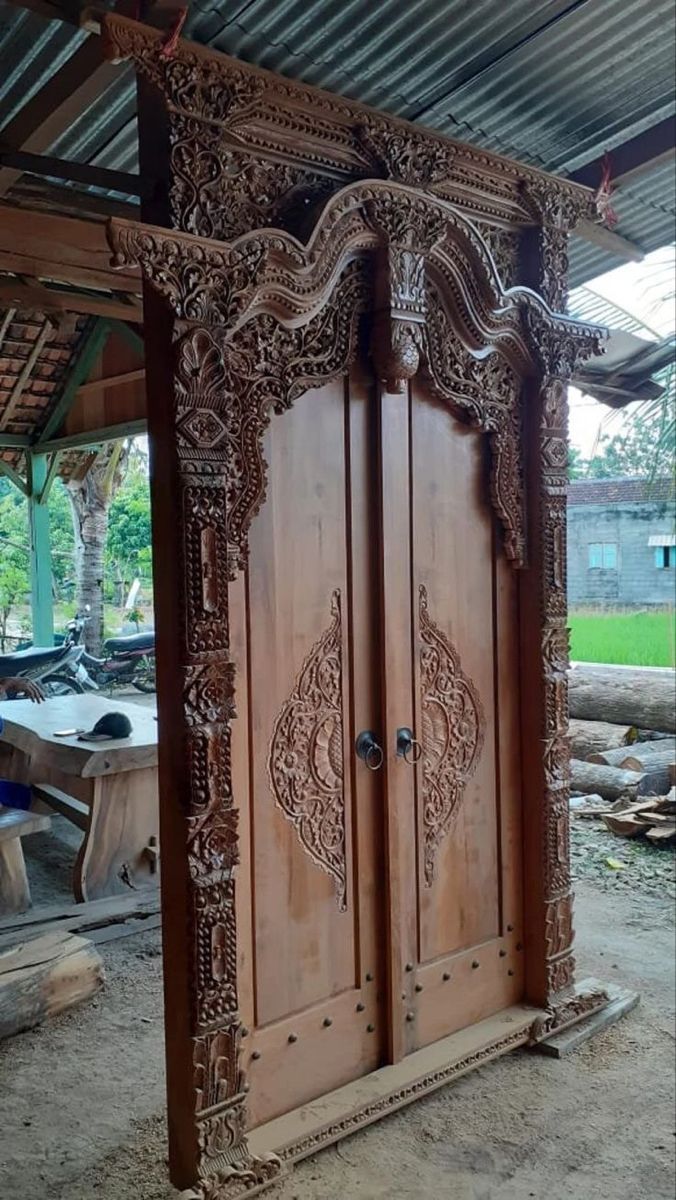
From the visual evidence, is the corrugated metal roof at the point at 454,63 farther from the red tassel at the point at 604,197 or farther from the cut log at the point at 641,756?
the cut log at the point at 641,756

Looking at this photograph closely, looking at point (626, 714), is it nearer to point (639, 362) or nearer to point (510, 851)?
point (639, 362)

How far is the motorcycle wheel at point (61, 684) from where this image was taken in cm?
945

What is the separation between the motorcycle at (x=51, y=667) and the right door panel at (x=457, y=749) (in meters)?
6.68

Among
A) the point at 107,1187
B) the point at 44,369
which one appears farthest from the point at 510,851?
A: the point at 44,369

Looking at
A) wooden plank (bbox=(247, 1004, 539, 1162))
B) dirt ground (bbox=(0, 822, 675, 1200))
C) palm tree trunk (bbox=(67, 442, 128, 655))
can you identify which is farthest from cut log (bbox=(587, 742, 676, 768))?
palm tree trunk (bbox=(67, 442, 128, 655))

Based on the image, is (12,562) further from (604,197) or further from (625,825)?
(604,197)

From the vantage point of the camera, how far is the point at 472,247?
111 inches

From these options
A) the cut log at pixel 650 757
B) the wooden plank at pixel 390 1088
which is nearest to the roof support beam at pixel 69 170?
the wooden plank at pixel 390 1088

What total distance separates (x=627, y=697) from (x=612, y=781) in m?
1.24

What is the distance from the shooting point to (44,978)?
333cm

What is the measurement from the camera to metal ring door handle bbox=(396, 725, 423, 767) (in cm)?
281

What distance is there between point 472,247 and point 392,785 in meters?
1.65

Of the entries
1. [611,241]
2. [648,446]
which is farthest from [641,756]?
[611,241]

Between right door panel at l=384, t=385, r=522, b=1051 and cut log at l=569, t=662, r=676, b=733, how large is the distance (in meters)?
4.30
